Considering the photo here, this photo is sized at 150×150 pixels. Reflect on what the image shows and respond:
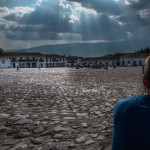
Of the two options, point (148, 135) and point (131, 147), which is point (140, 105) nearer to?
point (148, 135)

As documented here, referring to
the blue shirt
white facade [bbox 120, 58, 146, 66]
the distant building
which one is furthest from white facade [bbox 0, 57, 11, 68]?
the blue shirt

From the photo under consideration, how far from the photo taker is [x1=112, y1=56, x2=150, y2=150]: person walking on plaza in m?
1.43

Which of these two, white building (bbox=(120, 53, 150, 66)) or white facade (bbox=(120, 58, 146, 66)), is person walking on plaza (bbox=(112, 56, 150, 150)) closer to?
white building (bbox=(120, 53, 150, 66))

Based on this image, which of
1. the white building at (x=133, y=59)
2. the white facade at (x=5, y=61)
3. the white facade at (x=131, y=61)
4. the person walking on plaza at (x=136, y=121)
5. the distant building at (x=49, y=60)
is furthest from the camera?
the distant building at (x=49, y=60)

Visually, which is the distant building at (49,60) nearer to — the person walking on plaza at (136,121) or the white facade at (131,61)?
the white facade at (131,61)

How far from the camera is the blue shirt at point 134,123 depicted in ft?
4.68

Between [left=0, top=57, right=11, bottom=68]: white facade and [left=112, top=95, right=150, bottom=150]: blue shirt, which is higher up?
[left=0, top=57, right=11, bottom=68]: white facade

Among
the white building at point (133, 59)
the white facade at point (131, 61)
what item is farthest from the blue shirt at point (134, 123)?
the white facade at point (131, 61)

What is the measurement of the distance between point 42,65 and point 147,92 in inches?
3717

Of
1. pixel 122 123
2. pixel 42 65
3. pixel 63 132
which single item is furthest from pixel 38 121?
pixel 42 65

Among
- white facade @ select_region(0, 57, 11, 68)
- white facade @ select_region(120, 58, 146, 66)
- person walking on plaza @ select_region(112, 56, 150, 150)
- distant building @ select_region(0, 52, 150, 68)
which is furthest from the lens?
distant building @ select_region(0, 52, 150, 68)

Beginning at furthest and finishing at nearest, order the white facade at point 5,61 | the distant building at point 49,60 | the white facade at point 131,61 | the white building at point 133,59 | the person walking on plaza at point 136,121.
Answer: the distant building at point 49,60, the white facade at point 131,61, the white facade at point 5,61, the white building at point 133,59, the person walking on plaza at point 136,121

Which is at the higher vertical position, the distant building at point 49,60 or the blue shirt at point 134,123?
the distant building at point 49,60

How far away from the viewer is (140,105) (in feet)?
4.69
